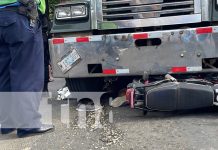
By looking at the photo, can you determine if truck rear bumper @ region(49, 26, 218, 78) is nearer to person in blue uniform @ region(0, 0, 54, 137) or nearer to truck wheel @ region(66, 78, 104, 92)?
truck wheel @ region(66, 78, 104, 92)

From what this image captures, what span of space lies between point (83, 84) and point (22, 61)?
1.35 m

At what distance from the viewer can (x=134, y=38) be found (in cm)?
487

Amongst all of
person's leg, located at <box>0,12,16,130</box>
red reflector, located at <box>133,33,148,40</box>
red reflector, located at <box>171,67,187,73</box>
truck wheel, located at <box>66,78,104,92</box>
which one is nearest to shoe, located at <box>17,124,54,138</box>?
person's leg, located at <box>0,12,16,130</box>

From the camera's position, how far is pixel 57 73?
17.2 feet

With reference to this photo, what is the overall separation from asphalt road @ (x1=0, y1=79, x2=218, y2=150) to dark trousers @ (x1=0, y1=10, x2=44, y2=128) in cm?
25

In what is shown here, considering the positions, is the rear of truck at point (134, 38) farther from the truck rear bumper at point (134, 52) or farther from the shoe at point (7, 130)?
the shoe at point (7, 130)

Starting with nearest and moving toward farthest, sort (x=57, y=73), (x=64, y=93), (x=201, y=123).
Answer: (x=201, y=123) < (x=57, y=73) < (x=64, y=93)

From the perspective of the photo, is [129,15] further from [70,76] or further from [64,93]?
[64,93]

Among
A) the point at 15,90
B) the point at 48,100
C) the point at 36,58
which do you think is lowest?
the point at 48,100

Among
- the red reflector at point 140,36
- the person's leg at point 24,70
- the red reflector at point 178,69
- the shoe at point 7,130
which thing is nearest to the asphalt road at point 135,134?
the shoe at point 7,130

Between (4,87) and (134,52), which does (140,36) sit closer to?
(134,52)

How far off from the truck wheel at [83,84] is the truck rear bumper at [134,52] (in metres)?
0.34

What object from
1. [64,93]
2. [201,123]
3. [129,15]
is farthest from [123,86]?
[201,123]

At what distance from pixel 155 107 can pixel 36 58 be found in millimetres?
1297
